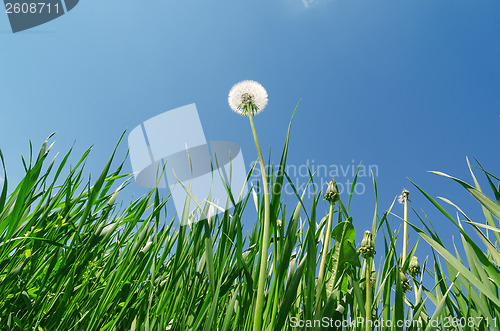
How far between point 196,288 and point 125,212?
22.7 inches

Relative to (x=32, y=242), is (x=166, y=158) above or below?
above

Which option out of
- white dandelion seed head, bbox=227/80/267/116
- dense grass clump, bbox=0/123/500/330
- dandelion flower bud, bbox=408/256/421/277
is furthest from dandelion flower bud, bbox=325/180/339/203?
dandelion flower bud, bbox=408/256/421/277

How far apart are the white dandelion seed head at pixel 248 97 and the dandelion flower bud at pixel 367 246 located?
53 centimetres

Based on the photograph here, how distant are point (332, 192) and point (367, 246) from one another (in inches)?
6.6

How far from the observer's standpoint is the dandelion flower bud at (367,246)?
969mm

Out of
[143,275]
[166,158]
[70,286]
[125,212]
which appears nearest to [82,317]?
[70,286]

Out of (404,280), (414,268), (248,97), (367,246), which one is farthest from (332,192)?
(414,268)

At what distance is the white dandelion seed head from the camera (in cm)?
124

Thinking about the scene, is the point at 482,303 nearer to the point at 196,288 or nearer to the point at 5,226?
the point at 196,288

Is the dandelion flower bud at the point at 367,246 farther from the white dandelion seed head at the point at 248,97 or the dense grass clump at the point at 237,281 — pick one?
the white dandelion seed head at the point at 248,97

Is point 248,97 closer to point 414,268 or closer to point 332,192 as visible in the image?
point 332,192

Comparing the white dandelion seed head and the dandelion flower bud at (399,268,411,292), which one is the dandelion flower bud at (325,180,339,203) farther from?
the white dandelion seed head

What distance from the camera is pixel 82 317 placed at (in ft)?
2.89

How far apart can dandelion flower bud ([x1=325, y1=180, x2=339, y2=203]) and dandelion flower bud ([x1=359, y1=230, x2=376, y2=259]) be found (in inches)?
4.9
